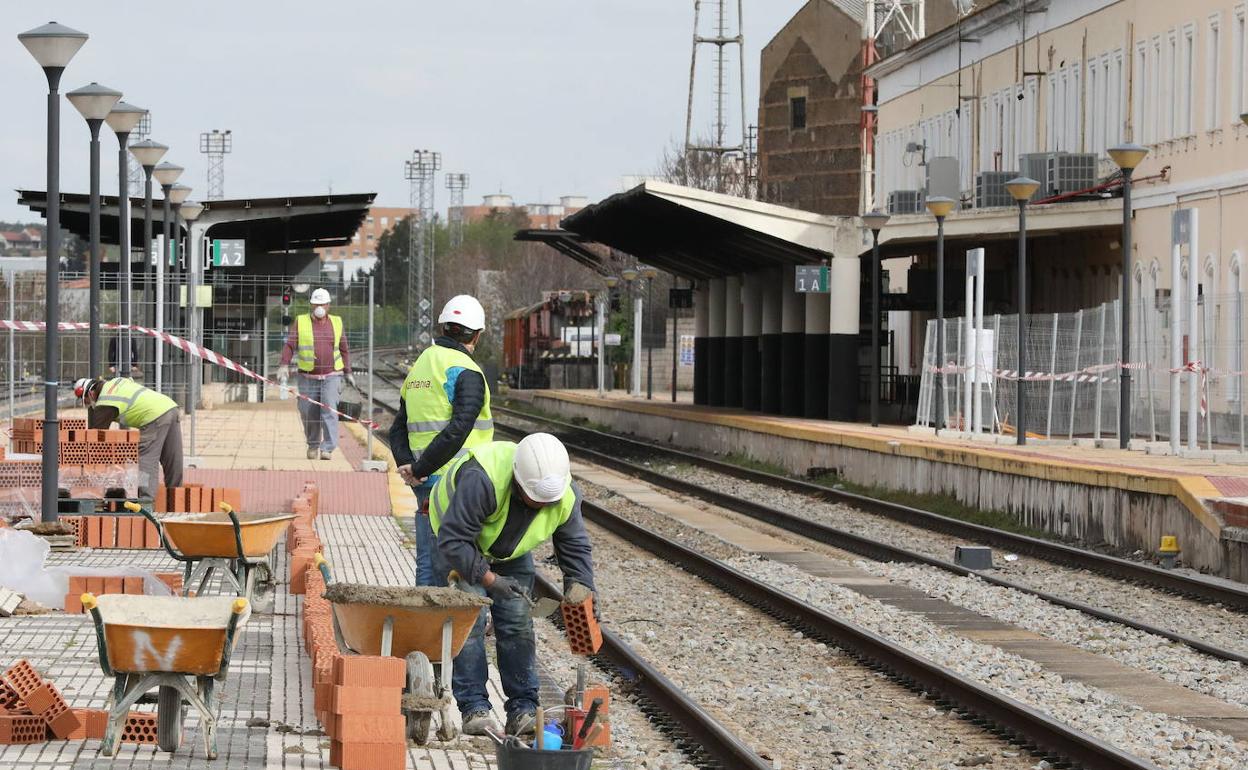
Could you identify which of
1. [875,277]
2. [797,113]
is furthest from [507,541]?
[797,113]

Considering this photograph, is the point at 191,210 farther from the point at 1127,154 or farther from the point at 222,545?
the point at 222,545

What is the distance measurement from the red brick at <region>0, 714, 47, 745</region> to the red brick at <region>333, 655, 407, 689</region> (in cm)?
126

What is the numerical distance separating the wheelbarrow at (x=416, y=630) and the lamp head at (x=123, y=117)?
624 inches

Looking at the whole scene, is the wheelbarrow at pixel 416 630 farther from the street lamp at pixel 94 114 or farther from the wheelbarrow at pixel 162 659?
the street lamp at pixel 94 114

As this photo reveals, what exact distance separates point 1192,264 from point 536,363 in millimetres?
52667

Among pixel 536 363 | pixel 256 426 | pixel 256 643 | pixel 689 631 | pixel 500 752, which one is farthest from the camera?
pixel 536 363

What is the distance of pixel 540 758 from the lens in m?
7.11

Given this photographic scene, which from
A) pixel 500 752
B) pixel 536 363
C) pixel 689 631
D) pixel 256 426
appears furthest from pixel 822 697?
pixel 536 363

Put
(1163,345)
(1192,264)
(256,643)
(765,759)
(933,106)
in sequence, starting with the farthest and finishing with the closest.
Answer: (933,106), (1163,345), (1192,264), (256,643), (765,759)

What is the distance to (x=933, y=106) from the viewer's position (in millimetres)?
50375

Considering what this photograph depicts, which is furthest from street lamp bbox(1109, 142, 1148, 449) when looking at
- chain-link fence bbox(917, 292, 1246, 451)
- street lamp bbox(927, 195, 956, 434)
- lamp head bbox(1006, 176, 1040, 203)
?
street lamp bbox(927, 195, 956, 434)

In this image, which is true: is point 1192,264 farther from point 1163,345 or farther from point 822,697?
point 822,697

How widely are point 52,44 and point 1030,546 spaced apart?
33.4 ft

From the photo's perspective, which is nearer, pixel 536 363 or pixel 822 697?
pixel 822 697
